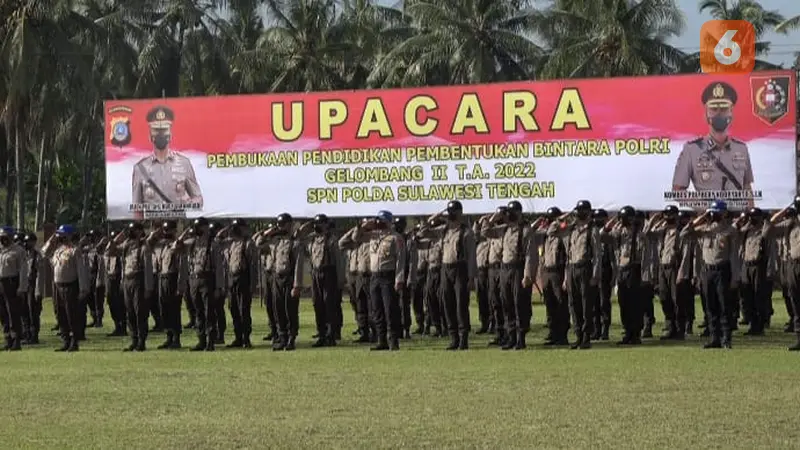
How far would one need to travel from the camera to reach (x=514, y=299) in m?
22.6

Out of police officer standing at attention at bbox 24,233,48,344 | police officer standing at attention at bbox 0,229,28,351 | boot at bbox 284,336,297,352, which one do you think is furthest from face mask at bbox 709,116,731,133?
police officer standing at attention at bbox 24,233,48,344

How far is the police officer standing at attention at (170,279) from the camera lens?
2420cm

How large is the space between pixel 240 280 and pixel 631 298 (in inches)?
227

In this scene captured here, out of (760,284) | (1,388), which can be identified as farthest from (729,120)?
(1,388)

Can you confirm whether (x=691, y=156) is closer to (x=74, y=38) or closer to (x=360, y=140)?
(x=360, y=140)

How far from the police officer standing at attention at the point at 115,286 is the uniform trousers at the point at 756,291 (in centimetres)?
1047

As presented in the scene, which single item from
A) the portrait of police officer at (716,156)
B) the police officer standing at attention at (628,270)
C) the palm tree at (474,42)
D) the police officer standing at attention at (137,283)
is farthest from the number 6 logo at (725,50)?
the palm tree at (474,42)

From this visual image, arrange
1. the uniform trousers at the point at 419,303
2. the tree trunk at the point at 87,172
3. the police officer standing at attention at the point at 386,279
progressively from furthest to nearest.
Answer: the tree trunk at the point at 87,172, the uniform trousers at the point at 419,303, the police officer standing at attention at the point at 386,279

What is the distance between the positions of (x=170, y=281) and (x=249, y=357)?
9.74 feet

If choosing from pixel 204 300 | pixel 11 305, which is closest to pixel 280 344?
pixel 204 300

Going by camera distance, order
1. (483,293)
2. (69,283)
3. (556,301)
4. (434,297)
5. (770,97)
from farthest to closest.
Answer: (770,97)
(483,293)
(434,297)
(69,283)
(556,301)

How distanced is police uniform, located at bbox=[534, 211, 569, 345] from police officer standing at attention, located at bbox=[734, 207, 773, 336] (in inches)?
108

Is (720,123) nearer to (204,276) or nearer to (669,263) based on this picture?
(669,263)

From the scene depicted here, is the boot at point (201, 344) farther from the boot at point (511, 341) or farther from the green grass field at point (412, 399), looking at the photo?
the boot at point (511, 341)
